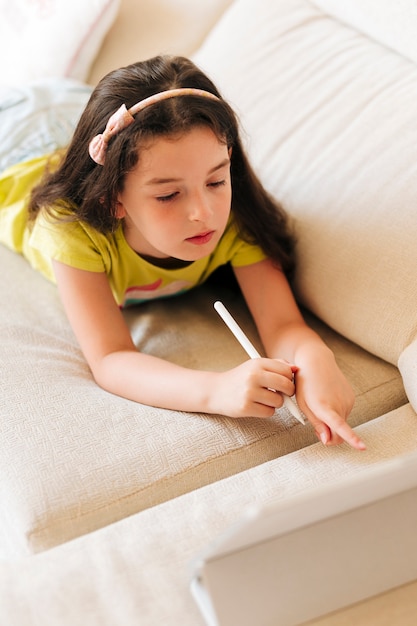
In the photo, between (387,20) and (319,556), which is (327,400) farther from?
(387,20)

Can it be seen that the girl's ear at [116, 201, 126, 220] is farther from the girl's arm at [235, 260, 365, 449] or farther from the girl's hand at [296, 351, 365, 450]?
the girl's hand at [296, 351, 365, 450]

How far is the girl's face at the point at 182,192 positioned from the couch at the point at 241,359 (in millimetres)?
193

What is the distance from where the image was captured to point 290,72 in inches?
57.2

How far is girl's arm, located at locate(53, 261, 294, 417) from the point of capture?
1.00m

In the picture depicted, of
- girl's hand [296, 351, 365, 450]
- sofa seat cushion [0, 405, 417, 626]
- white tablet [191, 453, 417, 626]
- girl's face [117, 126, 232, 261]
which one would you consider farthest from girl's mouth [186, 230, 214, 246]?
white tablet [191, 453, 417, 626]

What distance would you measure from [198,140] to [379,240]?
1.01ft

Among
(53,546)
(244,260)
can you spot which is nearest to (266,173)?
(244,260)

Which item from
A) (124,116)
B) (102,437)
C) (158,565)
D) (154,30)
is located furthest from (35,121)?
(158,565)

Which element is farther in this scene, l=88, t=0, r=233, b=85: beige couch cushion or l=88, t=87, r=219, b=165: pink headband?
l=88, t=0, r=233, b=85: beige couch cushion

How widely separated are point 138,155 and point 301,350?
14.2 inches

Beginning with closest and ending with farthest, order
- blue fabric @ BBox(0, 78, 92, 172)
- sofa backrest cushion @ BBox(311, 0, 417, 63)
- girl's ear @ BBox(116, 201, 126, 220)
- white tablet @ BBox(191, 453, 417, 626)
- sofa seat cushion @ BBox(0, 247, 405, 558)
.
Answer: white tablet @ BBox(191, 453, 417, 626)
sofa seat cushion @ BBox(0, 247, 405, 558)
girl's ear @ BBox(116, 201, 126, 220)
sofa backrest cushion @ BBox(311, 0, 417, 63)
blue fabric @ BBox(0, 78, 92, 172)

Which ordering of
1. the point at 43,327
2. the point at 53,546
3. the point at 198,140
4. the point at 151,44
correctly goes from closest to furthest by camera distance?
the point at 53,546 < the point at 198,140 < the point at 43,327 < the point at 151,44

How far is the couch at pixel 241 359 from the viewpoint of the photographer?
0.82 metres

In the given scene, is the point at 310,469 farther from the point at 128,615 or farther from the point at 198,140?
the point at 198,140
